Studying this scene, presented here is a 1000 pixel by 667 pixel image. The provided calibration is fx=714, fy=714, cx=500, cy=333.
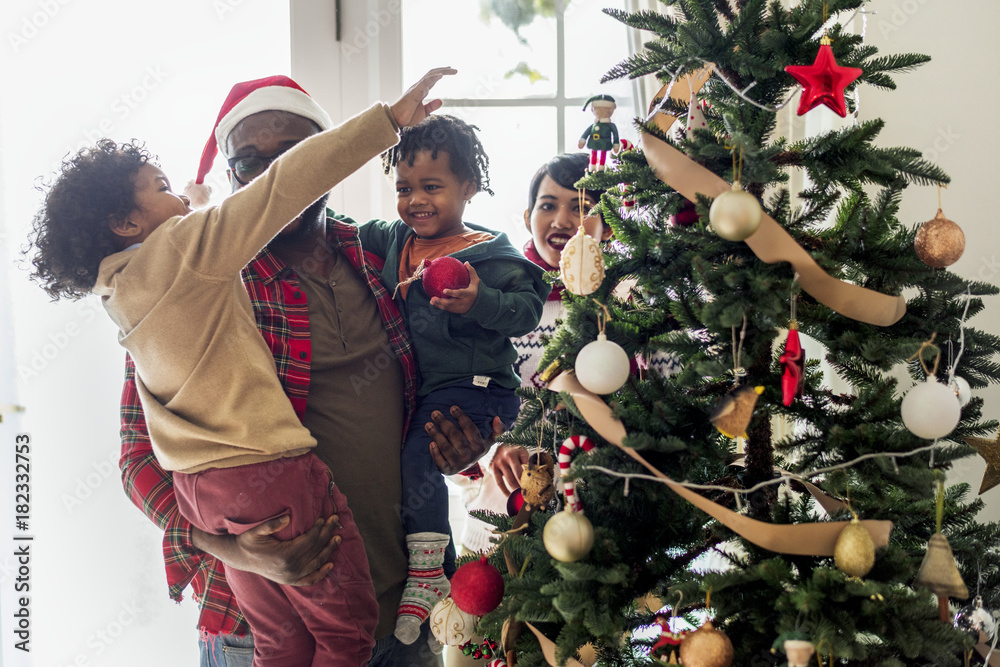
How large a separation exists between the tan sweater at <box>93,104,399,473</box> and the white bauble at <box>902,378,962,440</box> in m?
0.77

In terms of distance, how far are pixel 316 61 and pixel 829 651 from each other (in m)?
1.65

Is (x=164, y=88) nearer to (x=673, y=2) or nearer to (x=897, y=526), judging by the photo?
(x=673, y=2)

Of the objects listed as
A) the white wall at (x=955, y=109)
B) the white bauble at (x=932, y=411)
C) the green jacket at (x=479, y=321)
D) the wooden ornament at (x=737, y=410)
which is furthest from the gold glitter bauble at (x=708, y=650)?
the white wall at (x=955, y=109)

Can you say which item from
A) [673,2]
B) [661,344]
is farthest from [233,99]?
[661,344]

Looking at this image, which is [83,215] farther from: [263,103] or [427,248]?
[427,248]

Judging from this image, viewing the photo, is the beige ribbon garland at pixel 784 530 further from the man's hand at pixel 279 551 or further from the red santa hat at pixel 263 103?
the red santa hat at pixel 263 103

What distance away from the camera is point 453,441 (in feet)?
4.20

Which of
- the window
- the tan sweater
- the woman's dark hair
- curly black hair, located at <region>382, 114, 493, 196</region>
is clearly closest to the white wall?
the window

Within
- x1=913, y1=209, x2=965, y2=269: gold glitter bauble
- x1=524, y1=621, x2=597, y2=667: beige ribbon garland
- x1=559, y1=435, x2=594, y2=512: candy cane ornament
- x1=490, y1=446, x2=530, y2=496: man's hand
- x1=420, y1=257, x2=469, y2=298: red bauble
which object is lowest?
x1=524, y1=621, x2=597, y2=667: beige ribbon garland

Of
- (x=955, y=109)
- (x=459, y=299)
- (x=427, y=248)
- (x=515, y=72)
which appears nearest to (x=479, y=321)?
(x=459, y=299)

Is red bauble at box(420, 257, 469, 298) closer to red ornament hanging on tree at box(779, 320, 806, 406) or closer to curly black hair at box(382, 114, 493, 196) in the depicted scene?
curly black hair at box(382, 114, 493, 196)

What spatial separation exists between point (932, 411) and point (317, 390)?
0.92m

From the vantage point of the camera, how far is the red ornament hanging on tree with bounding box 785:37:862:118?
834 mm

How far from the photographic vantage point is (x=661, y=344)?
3.05ft
